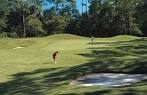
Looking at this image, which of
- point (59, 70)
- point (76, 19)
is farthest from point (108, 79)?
point (76, 19)

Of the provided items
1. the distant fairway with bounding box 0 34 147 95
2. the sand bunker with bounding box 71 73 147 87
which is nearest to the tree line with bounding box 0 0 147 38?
the distant fairway with bounding box 0 34 147 95

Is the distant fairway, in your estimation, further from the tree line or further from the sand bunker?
the tree line

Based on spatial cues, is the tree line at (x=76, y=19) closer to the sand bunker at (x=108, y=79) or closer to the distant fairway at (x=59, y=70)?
the distant fairway at (x=59, y=70)

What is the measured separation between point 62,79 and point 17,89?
331 centimetres

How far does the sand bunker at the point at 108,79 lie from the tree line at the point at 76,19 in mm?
67655

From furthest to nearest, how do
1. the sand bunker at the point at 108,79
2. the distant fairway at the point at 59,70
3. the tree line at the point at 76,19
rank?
the tree line at the point at 76,19, the sand bunker at the point at 108,79, the distant fairway at the point at 59,70

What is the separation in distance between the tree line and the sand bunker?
2664 inches

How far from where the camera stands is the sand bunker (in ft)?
71.9

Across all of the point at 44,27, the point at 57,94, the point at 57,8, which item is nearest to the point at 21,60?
the point at 57,94

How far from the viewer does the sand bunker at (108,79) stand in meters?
21.9

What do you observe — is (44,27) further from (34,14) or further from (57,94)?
(57,94)

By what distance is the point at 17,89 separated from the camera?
21453mm

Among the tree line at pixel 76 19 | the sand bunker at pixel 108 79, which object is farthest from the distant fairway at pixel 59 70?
the tree line at pixel 76 19

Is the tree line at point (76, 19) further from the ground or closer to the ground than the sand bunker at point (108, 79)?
further from the ground
